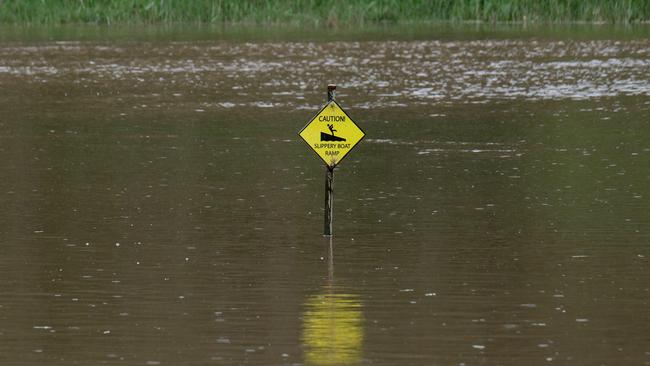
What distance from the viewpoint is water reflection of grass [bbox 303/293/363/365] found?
9.95 m

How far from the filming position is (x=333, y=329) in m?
10.9

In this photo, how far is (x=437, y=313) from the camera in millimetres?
11375

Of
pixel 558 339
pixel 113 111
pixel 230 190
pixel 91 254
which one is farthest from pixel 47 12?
pixel 558 339

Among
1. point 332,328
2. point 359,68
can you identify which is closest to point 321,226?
point 332,328

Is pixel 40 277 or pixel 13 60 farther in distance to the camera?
pixel 13 60

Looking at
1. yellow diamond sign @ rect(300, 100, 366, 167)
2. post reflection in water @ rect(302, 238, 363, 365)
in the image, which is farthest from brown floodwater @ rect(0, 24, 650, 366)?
yellow diamond sign @ rect(300, 100, 366, 167)

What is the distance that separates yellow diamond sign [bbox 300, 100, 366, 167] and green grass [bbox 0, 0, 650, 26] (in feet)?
134

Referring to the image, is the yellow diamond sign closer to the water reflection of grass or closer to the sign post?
the sign post

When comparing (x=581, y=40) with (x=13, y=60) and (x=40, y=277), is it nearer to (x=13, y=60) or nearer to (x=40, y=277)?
Result: (x=13, y=60)

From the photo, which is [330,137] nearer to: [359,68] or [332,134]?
[332,134]

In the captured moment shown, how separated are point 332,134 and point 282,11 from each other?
145 feet

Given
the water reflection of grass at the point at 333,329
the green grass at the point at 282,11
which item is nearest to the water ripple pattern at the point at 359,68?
the green grass at the point at 282,11

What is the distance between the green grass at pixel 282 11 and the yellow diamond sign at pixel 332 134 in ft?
134

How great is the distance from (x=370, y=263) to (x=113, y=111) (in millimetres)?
16714
